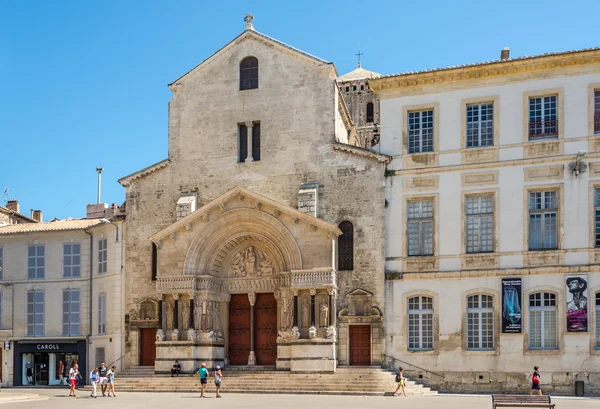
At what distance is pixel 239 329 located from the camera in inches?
1468

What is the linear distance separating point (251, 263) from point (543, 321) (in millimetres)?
11815

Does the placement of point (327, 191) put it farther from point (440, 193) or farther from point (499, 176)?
point (499, 176)

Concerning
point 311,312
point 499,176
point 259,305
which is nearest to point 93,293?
point 259,305

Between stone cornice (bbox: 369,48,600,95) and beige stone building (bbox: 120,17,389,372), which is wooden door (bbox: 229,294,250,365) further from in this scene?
stone cornice (bbox: 369,48,600,95)

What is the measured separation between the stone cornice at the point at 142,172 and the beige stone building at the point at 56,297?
1647 mm

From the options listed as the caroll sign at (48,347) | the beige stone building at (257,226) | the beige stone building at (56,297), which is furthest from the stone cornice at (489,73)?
the caroll sign at (48,347)

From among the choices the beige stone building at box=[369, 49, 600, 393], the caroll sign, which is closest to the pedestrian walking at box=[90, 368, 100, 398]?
the caroll sign

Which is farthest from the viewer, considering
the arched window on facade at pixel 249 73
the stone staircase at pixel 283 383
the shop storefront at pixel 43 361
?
the shop storefront at pixel 43 361

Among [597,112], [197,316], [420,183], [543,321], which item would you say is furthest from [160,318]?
[597,112]

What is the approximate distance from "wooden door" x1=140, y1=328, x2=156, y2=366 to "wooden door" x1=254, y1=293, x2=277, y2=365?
4.41 m

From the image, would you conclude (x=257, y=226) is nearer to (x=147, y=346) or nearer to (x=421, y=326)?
(x=147, y=346)

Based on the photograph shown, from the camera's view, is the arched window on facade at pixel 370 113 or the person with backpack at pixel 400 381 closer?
the person with backpack at pixel 400 381

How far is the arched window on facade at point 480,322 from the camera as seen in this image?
3319cm

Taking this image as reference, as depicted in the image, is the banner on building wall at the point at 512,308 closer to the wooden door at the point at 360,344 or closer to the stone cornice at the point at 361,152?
the wooden door at the point at 360,344
